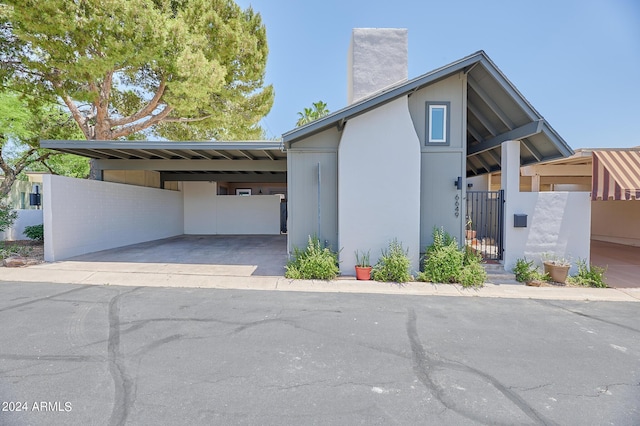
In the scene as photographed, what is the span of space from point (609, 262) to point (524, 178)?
5751 mm

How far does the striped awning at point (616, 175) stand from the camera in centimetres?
669

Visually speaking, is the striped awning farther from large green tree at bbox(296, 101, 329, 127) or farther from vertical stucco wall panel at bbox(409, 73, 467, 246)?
large green tree at bbox(296, 101, 329, 127)

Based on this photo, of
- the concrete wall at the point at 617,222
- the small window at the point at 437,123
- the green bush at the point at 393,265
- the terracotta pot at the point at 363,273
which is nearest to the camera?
the green bush at the point at 393,265

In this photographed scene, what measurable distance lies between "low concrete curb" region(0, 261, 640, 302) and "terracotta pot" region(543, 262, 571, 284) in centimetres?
27

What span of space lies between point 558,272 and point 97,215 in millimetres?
13678

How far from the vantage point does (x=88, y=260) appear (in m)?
9.02

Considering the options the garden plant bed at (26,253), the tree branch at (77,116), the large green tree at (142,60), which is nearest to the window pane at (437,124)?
the large green tree at (142,60)

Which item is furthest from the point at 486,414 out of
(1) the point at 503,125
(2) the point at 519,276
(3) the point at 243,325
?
(1) the point at 503,125

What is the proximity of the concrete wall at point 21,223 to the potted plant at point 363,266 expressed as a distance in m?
14.3

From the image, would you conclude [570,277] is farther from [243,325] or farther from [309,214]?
[243,325]

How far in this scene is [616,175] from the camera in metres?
6.86

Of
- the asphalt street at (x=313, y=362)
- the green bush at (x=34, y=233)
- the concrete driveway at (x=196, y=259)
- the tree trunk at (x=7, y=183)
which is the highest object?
the tree trunk at (x=7, y=183)

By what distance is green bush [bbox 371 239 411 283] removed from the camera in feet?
22.7

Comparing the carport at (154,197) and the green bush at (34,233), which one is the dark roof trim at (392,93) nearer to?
the carport at (154,197)
